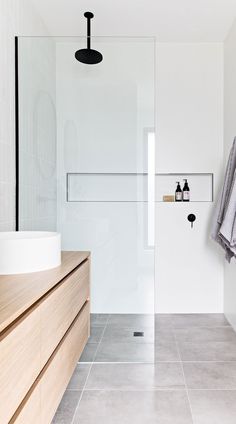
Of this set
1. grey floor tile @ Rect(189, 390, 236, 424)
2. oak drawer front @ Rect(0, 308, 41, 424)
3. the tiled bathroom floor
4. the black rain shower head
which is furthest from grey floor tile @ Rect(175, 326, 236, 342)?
the black rain shower head

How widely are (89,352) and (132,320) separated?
332mm

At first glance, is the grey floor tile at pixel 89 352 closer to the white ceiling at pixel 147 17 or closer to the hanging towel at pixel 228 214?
the hanging towel at pixel 228 214

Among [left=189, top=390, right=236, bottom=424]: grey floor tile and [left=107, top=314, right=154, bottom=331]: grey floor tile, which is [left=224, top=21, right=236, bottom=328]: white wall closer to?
[left=107, top=314, right=154, bottom=331]: grey floor tile

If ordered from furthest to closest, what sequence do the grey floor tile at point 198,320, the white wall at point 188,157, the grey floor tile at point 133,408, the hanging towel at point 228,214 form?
1. the white wall at point 188,157
2. the grey floor tile at point 198,320
3. the hanging towel at point 228,214
4. the grey floor tile at point 133,408

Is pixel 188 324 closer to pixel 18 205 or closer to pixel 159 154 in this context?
pixel 159 154

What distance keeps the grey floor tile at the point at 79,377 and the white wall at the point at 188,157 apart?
45.4 inches

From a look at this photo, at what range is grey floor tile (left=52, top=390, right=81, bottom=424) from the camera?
1.52m

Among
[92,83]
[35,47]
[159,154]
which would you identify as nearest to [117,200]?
[92,83]

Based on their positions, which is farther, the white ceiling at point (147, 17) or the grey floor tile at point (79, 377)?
the white ceiling at point (147, 17)

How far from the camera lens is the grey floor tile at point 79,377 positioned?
5.89 ft

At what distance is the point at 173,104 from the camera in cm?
301

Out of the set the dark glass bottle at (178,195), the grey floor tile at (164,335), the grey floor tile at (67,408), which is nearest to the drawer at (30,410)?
the grey floor tile at (67,408)

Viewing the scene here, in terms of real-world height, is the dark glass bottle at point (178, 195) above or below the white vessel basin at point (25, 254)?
above

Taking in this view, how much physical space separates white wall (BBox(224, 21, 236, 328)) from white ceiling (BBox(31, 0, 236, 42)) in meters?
0.15
